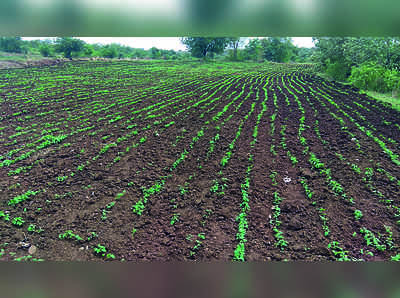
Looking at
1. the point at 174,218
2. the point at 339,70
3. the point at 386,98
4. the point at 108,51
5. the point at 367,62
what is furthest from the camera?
the point at 339,70

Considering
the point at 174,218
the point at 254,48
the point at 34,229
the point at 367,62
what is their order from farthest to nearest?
1. the point at 254,48
2. the point at 367,62
3. the point at 174,218
4. the point at 34,229

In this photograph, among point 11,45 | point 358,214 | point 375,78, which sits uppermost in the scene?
point 375,78

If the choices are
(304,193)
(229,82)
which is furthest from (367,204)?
(229,82)

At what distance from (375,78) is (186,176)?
7815mm

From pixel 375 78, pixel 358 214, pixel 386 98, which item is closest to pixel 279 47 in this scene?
pixel 375 78

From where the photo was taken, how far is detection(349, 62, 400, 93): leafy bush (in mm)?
6708

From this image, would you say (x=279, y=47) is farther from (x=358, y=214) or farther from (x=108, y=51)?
(x=358, y=214)

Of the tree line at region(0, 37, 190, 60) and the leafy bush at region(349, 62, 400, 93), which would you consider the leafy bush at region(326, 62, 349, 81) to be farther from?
the tree line at region(0, 37, 190, 60)

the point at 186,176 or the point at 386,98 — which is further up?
the point at 386,98

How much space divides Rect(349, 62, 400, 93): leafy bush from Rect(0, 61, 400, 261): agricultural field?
55cm

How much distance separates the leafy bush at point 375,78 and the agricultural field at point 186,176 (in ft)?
1.82

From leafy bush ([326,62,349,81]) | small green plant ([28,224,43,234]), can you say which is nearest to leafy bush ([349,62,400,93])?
leafy bush ([326,62,349,81])

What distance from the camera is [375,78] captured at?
7.16m

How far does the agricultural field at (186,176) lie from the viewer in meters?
2.54
